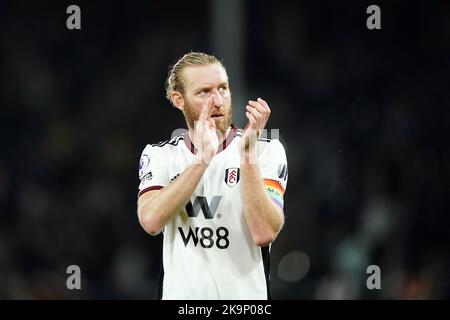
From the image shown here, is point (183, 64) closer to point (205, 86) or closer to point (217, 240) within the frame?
point (205, 86)

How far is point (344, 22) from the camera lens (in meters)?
12.4

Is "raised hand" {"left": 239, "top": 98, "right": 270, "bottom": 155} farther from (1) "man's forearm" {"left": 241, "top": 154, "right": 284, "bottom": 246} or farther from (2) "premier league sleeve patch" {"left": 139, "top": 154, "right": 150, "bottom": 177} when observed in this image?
(2) "premier league sleeve patch" {"left": 139, "top": 154, "right": 150, "bottom": 177}

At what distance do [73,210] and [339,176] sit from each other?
3.23 metres

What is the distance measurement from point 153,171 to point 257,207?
0.69 metres

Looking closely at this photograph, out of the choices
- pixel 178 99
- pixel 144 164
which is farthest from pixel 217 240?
pixel 178 99

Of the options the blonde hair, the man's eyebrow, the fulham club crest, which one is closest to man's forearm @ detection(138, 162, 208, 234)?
the fulham club crest

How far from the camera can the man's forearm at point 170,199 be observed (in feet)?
13.7

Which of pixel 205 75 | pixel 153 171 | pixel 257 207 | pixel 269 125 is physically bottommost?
pixel 269 125

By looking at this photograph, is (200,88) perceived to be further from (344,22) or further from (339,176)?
(344,22)

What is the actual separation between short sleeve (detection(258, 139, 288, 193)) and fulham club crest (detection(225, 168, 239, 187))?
14cm

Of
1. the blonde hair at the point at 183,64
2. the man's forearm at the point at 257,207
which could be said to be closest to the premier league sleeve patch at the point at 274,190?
the man's forearm at the point at 257,207

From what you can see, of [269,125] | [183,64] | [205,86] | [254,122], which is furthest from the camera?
[269,125]

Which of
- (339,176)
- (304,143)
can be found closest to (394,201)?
(339,176)

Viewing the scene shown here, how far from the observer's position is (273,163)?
175 inches
